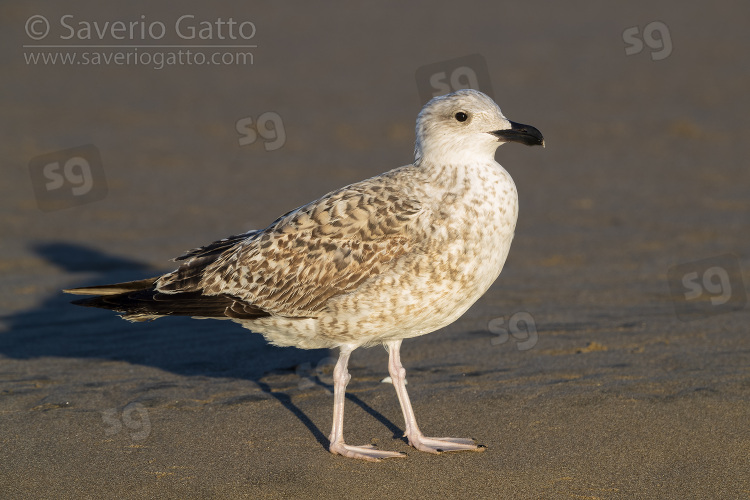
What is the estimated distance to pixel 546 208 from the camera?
12.3 metres

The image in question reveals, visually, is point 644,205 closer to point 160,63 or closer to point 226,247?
point 226,247

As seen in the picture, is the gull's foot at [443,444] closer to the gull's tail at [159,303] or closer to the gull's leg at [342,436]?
the gull's leg at [342,436]

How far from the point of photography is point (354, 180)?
13.3 meters

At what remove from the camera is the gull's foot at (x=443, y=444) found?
20.3 ft

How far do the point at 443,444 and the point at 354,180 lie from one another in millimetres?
7475

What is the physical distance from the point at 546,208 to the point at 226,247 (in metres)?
6.46

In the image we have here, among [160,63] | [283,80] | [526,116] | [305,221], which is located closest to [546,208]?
[526,116]
